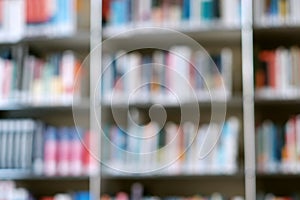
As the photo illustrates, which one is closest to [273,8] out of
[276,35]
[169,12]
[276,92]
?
[276,35]

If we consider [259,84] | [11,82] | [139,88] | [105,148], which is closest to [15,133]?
[11,82]

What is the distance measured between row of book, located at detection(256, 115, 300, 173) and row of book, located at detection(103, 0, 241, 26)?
1.94ft

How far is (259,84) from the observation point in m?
3.12

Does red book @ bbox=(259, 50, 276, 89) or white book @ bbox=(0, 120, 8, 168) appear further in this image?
white book @ bbox=(0, 120, 8, 168)

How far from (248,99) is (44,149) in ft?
3.62

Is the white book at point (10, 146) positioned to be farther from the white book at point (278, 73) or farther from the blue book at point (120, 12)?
the white book at point (278, 73)

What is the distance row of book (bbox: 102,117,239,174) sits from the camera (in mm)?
3105

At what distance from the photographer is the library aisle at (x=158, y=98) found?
3.09 metres

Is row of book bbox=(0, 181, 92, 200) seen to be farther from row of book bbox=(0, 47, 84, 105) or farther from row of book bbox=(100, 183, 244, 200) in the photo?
row of book bbox=(0, 47, 84, 105)

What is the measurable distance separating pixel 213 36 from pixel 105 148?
2.73ft

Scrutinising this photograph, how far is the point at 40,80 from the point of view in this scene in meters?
3.28

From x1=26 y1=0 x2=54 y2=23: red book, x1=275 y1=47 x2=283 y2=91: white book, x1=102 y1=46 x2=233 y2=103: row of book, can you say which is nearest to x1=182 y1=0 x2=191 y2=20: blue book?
x1=102 y1=46 x2=233 y2=103: row of book

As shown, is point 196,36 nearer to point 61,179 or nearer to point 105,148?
point 105,148

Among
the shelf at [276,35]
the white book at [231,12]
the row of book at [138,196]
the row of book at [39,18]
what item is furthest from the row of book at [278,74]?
the row of book at [39,18]
